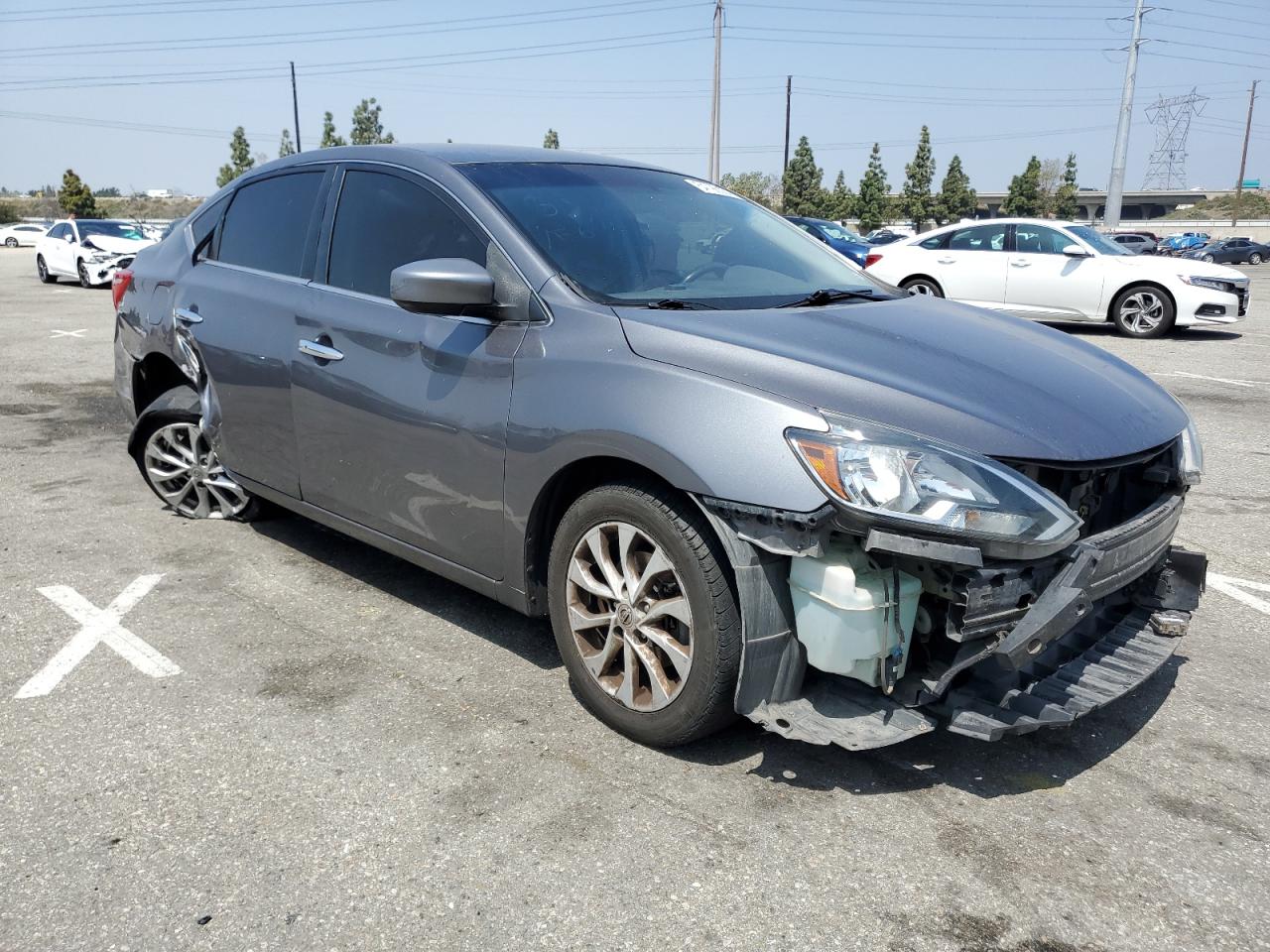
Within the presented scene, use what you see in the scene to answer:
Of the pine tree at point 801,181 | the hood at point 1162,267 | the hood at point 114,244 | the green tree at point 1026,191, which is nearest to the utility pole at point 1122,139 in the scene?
the hood at point 1162,267

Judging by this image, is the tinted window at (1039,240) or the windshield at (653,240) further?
the tinted window at (1039,240)

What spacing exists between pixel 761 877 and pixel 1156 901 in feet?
3.05

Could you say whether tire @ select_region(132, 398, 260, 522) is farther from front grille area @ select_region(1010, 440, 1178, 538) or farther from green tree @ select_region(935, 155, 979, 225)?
green tree @ select_region(935, 155, 979, 225)

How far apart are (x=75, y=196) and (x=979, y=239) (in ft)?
224

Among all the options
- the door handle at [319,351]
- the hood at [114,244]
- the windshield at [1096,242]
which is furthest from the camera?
the hood at [114,244]

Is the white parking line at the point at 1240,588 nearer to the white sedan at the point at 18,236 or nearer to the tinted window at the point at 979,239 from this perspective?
the tinted window at the point at 979,239

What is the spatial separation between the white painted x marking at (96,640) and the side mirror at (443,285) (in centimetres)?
159

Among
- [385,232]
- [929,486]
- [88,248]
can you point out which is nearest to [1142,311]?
[385,232]

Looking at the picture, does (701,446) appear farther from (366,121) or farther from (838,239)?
(366,121)

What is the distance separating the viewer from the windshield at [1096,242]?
13.4m

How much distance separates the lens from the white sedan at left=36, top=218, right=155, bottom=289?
70.0ft

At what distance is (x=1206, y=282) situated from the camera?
13133mm

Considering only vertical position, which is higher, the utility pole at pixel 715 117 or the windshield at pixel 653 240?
the utility pole at pixel 715 117

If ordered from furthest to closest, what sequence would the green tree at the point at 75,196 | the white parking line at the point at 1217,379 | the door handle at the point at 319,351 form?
the green tree at the point at 75,196 → the white parking line at the point at 1217,379 → the door handle at the point at 319,351
